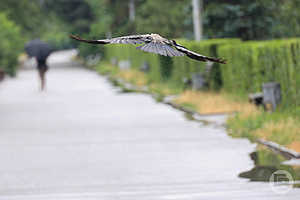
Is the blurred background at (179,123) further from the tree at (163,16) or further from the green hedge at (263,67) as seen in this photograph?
the tree at (163,16)

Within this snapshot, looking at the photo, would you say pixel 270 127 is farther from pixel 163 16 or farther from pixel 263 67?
pixel 163 16

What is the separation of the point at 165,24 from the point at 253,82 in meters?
25.2

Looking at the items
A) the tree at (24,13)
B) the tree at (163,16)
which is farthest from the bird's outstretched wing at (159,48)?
the tree at (24,13)

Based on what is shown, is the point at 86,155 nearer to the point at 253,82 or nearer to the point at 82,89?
the point at 253,82

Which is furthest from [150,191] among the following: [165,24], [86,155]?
[165,24]

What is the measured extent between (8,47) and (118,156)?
92.7ft

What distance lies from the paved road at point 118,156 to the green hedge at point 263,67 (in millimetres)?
1742

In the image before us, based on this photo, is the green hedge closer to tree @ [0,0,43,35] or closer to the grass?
the grass

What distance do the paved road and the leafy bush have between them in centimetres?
1679

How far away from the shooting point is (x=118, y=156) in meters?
13.8

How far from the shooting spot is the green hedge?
1600 cm

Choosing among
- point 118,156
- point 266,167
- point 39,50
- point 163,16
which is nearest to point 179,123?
point 118,156

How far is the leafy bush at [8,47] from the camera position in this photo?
40416mm

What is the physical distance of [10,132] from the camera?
58.9ft
